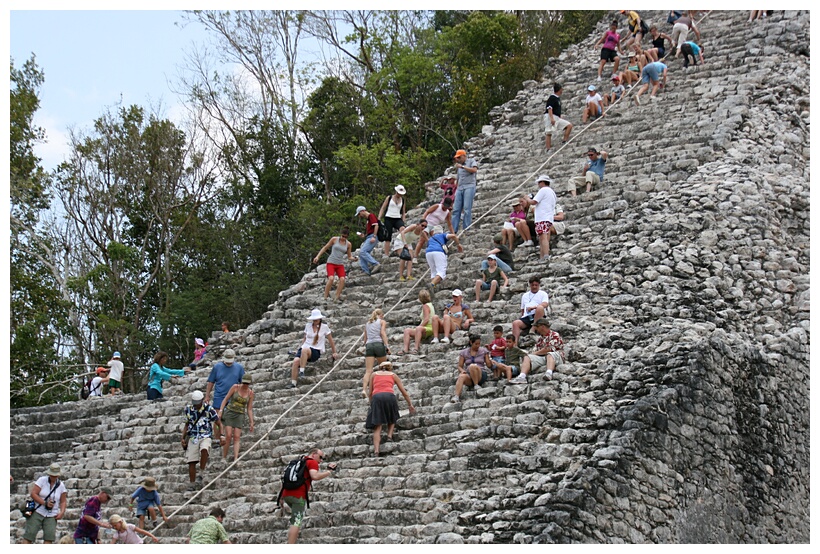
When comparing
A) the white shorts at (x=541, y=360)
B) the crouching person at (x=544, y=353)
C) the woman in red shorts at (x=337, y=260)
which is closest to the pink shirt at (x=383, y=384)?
the crouching person at (x=544, y=353)

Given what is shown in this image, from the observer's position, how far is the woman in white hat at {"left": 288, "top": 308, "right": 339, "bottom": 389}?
13672 millimetres

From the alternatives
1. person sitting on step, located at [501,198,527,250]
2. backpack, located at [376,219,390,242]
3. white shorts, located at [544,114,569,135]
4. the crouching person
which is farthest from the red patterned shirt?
white shorts, located at [544,114,569,135]

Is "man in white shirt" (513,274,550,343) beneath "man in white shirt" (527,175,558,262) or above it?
beneath

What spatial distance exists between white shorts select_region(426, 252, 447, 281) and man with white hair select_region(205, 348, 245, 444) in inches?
Answer: 108

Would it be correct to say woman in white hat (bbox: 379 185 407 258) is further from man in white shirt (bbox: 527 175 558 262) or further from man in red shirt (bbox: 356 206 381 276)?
man in white shirt (bbox: 527 175 558 262)

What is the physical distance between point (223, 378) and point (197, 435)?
74cm

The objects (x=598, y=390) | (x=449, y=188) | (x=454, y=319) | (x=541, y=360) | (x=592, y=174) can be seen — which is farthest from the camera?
(x=449, y=188)

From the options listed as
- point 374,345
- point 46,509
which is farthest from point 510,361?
point 46,509

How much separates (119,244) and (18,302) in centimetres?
379

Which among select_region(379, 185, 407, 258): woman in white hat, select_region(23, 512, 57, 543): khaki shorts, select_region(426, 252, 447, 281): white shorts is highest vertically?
select_region(379, 185, 407, 258): woman in white hat

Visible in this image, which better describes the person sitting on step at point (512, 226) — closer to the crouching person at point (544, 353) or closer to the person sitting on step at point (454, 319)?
the person sitting on step at point (454, 319)

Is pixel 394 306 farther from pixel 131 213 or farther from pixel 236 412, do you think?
pixel 131 213

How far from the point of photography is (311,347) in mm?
13742

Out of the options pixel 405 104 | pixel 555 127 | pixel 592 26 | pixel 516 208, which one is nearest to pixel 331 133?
pixel 405 104
